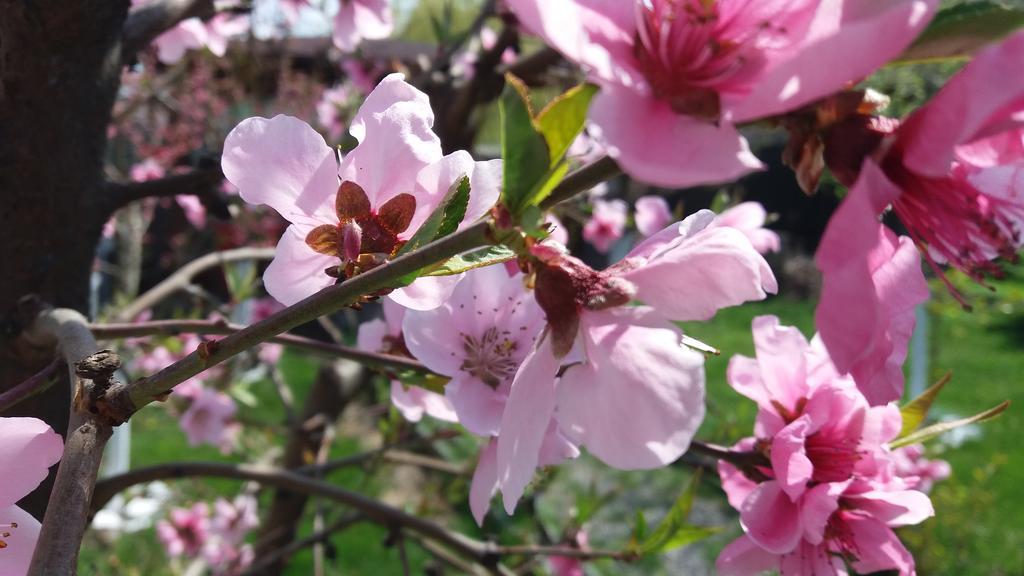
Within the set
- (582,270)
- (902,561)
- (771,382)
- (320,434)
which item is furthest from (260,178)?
(320,434)

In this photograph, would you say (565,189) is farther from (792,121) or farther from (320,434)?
(320,434)

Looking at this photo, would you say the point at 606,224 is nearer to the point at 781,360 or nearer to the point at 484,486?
the point at 781,360

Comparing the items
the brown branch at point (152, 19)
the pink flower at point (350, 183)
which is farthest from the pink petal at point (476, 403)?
the brown branch at point (152, 19)

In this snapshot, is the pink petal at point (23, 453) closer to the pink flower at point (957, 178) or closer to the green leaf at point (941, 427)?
the pink flower at point (957, 178)

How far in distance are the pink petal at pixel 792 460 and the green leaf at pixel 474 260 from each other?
0.39 metres

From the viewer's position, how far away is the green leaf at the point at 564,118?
0.42 m

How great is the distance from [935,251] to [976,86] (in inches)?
6.9

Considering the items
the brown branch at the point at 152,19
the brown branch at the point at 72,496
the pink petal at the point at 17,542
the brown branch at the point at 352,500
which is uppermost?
the brown branch at the point at 72,496

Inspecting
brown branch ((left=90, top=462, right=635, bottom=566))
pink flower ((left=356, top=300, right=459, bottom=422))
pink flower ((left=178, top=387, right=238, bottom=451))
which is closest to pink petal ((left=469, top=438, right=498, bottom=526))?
pink flower ((left=356, top=300, right=459, bottom=422))

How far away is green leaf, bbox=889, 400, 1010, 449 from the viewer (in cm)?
74

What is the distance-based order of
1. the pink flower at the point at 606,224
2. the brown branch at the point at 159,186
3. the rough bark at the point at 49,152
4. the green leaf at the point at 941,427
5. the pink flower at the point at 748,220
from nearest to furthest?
the green leaf at the point at 941,427 < the rough bark at the point at 49,152 < the brown branch at the point at 159,186 < the pink flower at the point at 748,220 < the pink flower at the point at 606,224

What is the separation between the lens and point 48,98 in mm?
938

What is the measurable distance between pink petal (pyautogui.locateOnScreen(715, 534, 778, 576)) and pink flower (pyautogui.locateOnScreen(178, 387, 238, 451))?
6.84 feet

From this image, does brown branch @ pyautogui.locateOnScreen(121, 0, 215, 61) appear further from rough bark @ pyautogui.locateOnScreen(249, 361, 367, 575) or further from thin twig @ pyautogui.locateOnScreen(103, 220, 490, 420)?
rough bark @ pyautogui.locateOnScreen(249, 361, 367, 575)
